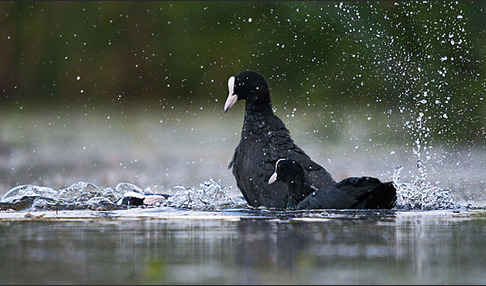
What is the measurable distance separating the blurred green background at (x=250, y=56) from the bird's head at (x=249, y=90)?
205 inches

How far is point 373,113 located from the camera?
15258 mm

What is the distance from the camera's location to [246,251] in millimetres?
4586

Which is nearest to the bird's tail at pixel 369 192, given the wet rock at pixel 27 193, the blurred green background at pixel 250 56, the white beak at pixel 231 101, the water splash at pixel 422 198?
the water splash at pixel 422 198

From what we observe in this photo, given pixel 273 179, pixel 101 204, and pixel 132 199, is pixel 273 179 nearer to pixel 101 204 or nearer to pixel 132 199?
pixel 132 199

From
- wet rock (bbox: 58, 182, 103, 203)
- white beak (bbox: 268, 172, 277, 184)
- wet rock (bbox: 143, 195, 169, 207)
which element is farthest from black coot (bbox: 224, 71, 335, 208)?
wet rock (bbox: 58, 182, 103, 203)

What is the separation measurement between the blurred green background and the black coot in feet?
17.5

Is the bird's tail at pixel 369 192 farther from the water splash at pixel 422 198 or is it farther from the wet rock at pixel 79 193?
the wet rock at pixel 79 193

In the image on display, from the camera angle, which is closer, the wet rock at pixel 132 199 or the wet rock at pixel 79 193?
the wet rock at pixel 132 199

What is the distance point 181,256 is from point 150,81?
12752 mm

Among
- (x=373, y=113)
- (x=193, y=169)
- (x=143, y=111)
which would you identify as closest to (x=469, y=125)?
(x=373, y=113)

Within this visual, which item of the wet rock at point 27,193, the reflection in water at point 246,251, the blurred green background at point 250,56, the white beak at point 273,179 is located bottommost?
the reflection in water at point 246,251

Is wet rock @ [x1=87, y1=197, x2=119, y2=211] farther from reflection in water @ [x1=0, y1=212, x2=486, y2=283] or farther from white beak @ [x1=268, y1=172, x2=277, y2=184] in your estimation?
reflection in water @ [x1=0, y1=212, x2=486, y2=283]

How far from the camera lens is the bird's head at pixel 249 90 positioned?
8648 mm

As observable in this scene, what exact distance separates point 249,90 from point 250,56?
7830 mm
